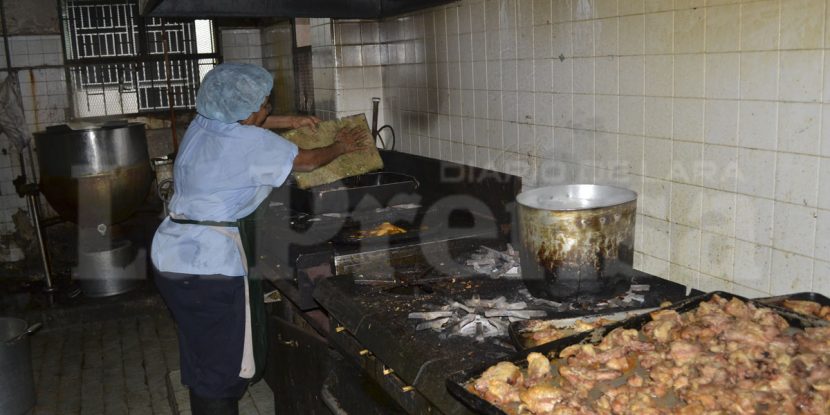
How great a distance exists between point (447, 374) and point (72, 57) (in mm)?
6614

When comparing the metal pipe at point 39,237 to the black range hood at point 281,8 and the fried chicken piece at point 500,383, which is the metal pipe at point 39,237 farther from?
the fried chicken piece at point 500,383

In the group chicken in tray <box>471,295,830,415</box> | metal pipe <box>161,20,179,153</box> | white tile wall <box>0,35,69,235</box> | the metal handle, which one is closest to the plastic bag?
white tile wall <box>0,35,69,235</box>

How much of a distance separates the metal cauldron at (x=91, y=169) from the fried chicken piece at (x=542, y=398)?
501 centimetres

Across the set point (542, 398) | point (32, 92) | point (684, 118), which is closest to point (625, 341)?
point (542, 398)

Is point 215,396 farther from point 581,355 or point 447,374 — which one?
point 581,355

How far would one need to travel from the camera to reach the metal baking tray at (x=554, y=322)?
1.97 m

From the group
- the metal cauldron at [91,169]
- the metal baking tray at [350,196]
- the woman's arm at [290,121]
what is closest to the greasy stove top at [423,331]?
the metal baking tray at [350,196]

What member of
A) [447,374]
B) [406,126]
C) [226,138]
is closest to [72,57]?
[406,126]

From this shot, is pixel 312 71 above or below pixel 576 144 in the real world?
above

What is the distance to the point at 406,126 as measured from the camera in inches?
194

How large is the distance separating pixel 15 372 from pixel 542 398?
3488mm

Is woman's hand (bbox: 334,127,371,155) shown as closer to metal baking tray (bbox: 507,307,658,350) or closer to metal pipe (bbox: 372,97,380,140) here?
metal pipe (bbox: 372,97,380,140)

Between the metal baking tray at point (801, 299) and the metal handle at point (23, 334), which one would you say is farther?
the metal handle at point (23, 334)

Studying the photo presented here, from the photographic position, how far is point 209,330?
3.27 m
